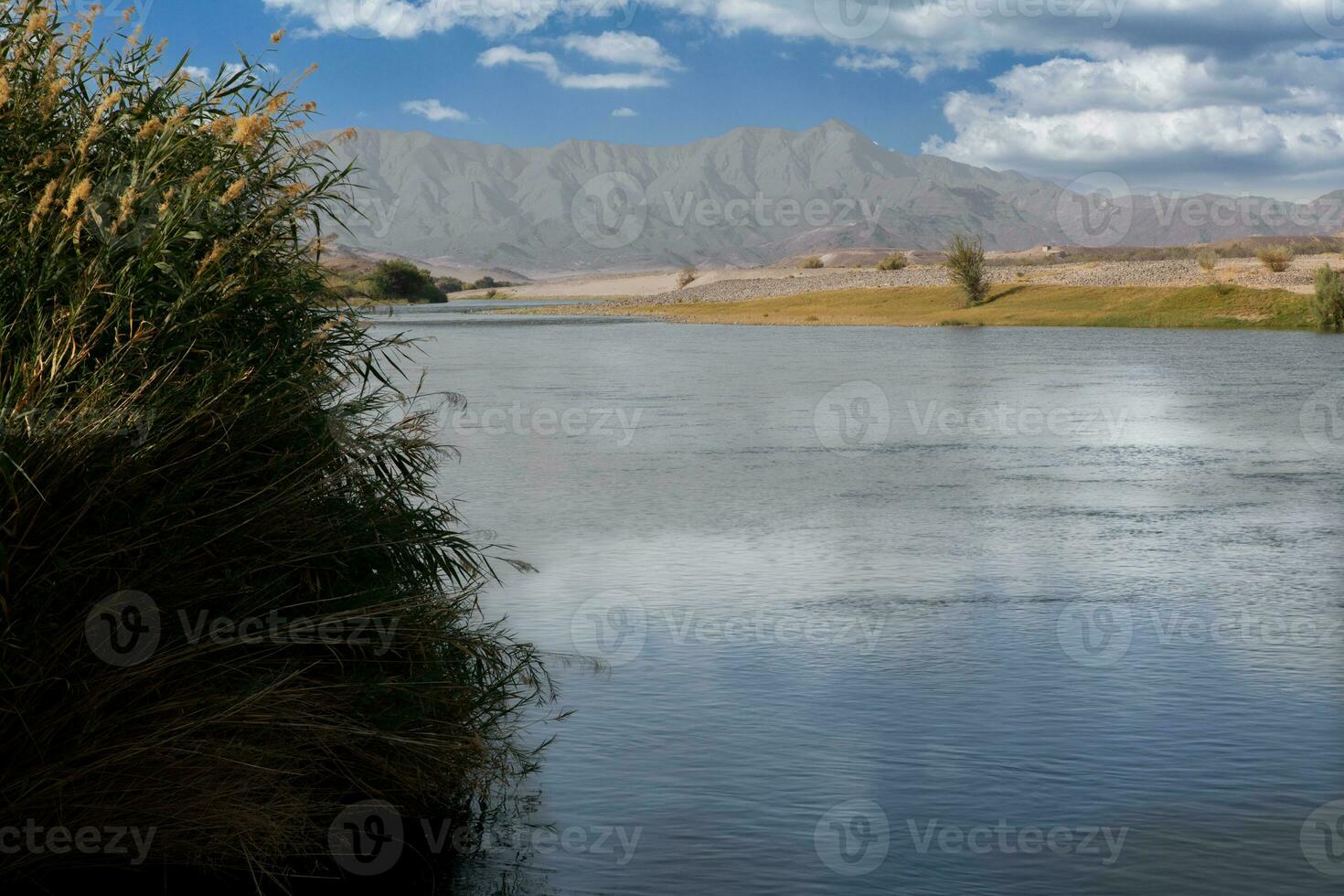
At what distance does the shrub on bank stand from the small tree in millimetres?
69741

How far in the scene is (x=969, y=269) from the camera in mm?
75500

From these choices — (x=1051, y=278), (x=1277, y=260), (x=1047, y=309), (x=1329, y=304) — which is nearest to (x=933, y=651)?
(x=1329, y=304)

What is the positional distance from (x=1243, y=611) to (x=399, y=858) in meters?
7.37

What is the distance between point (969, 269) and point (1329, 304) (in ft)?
68.9

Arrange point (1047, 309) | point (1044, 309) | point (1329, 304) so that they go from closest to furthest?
point (1329, 304) < point (1047, 309) < point (1044, 309)

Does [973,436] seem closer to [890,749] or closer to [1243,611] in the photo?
[1243,611]

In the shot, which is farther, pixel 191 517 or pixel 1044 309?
pixel 1044 309

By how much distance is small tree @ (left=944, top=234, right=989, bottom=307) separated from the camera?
75.4 meters

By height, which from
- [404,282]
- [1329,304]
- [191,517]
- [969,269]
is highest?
[404,282]

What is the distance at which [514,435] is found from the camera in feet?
80.4

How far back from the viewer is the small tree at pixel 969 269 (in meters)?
75.4

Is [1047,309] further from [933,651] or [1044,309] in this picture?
[933,651]

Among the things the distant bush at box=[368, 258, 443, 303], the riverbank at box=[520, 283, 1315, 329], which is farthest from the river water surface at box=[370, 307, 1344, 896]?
the distant bush at box=[368, 258, 443, 303]

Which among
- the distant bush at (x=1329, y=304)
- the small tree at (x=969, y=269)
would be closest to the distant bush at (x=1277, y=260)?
the small tree at (x=969, y=269)
